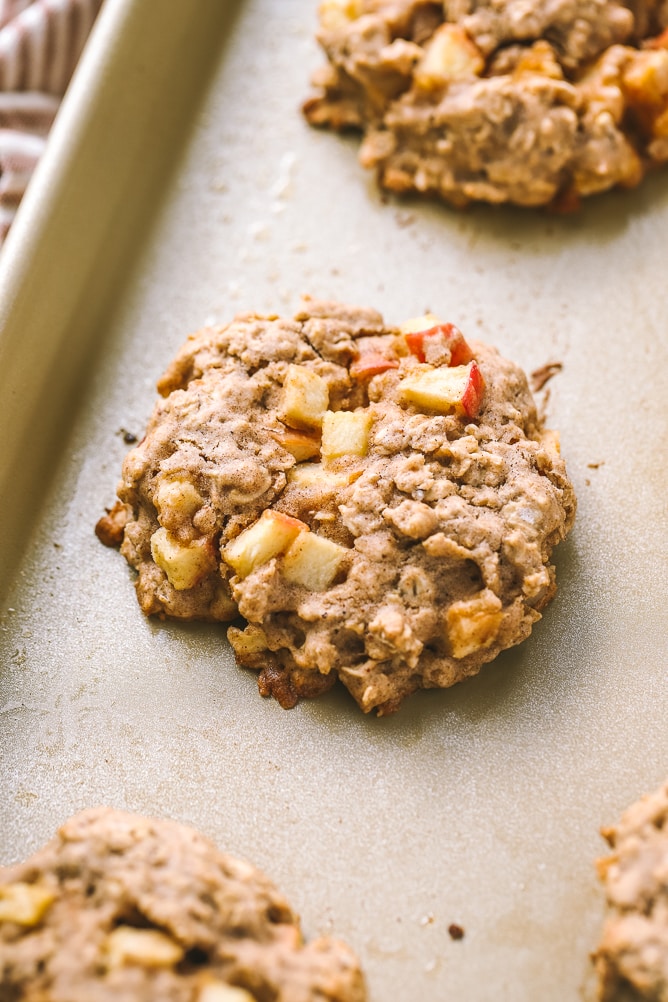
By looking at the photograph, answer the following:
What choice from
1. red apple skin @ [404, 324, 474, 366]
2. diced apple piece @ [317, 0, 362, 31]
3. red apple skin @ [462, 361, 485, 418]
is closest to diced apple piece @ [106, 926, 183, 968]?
red apple skin @ [462, 361, 485, 418]

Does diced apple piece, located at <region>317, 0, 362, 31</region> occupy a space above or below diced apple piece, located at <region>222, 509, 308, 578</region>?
above

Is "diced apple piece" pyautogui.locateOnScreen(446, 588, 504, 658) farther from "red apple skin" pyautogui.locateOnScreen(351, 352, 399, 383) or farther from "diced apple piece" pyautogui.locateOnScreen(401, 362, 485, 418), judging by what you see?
"red apple skin" pyautogui.locateOnScreen(351, 352, 399, 383)

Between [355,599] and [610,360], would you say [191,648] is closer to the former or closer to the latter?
[355,599]

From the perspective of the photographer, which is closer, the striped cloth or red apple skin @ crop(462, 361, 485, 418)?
red apple skin @ crop(462, 361, 485, 418)

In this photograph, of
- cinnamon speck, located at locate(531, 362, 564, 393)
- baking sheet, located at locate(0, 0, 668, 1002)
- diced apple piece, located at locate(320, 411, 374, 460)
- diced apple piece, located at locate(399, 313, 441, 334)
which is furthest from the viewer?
cinnamon speck, located at locate(531, 362, 564, 393)

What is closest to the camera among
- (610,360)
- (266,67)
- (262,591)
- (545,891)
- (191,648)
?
(545,891)

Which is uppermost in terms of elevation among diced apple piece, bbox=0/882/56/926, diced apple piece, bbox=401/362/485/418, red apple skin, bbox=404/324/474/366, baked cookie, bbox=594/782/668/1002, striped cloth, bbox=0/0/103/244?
striped cloth, bbox=0/0/103/244

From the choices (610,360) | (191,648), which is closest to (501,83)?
(610,360)

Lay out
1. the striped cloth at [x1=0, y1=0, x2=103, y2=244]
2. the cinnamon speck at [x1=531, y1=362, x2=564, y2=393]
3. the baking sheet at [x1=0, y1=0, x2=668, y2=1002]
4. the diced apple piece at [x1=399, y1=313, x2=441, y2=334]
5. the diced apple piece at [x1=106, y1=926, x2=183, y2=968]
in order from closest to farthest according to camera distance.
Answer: the diced apple piece at [x1=106, y1=926, x2=183, y2=968], the baking sheet at [x1=0, y1=0, x2=668, y2=1002], the diced apple piece at [x1=399, y1=313, x2=441, y2=334], the cinnamon speck at [x1=531, y1=362, x2=564, y2=393], the striped cloth at [x1=0, y1=0, x2=103, y2=244]
